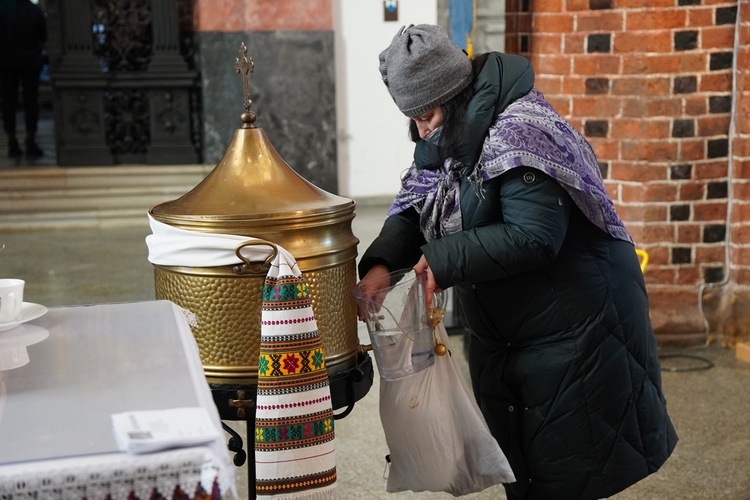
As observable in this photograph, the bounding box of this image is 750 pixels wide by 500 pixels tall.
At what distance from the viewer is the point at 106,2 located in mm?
8164

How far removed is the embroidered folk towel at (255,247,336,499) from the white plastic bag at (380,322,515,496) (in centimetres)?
27

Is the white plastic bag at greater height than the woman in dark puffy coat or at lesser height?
lesser

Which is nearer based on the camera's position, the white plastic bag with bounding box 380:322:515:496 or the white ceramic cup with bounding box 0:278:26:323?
the white ceramic cup with bounding box 0:278:26:323

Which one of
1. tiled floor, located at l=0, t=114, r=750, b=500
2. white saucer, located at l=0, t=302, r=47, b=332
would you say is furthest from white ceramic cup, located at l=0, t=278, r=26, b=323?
tiled floor, located at l=0, t=114, r=750, b=500

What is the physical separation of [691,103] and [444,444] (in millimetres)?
2669

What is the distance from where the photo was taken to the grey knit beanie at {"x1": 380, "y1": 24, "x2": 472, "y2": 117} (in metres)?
2.02

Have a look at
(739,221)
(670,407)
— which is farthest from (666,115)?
(670,407)

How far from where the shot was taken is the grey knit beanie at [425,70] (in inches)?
79.6

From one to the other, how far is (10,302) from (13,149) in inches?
315

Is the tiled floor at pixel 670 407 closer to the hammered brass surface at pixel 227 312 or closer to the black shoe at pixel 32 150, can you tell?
the hammered brass surface at pixel 227 312

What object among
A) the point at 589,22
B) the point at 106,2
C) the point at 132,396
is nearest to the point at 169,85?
the point at 106,2

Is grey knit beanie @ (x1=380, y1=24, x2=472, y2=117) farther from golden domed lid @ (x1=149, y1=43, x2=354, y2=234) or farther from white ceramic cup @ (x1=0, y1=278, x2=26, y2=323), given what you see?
white ceramic cup @ (x1=0, y1=278, x2=26, y2=323)

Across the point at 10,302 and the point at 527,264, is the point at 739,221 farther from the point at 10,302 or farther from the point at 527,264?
the point at 10,302

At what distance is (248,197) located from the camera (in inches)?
81.7
